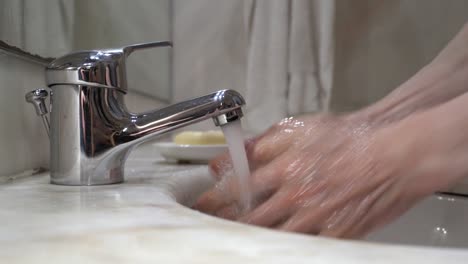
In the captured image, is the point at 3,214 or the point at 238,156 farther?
the point at 238,156

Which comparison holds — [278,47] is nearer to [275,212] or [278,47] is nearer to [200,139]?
[200,139]

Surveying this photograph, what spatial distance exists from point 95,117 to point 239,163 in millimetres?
146

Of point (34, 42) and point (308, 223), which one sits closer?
point (308, 223)

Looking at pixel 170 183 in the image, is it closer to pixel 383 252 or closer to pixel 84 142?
pixel 84 142

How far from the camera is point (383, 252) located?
0.21 metres

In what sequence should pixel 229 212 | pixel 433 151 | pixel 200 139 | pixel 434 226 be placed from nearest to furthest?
pixel 433 151 < pixel 229 212 < pixel 434 226 < pixel 200 139

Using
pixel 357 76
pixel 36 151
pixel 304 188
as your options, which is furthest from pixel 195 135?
pixel 357 76

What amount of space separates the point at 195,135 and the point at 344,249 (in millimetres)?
605

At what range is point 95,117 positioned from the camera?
1.54 ft

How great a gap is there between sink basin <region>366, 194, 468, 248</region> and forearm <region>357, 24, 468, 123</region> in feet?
0.60

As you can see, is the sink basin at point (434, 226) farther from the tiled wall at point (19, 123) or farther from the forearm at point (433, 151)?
the tiled wall at point (19, 123)

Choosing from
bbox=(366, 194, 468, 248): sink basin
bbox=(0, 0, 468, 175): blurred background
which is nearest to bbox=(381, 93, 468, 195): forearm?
bbox=(366, 194, 468, 248): sink basin

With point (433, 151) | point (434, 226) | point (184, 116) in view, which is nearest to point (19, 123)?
point (184, 116)

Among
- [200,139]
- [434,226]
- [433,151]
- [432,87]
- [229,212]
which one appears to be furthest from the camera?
[200,139]
